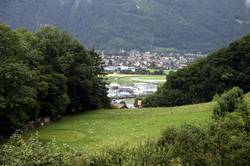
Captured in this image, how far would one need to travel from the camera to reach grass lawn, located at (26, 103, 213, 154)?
41094 millimetres

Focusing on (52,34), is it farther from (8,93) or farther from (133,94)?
(133,94)

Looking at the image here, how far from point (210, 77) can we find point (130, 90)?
7096 cm

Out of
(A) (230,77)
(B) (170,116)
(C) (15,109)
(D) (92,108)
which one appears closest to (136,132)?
(B) (170,116)

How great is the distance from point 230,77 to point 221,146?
52.0 metres

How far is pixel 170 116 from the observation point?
48.3 metres

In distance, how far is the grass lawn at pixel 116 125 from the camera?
41094 millimetres

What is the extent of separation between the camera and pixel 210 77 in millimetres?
76500

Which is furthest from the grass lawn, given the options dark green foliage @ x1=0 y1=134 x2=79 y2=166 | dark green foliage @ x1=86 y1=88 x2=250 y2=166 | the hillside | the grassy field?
the grassy field

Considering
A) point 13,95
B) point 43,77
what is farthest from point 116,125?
point 13,95

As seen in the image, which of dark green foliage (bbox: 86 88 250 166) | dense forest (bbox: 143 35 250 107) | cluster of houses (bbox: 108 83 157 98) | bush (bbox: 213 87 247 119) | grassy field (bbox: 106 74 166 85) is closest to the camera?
dark green foliage (bbox: 86 88 250 166)

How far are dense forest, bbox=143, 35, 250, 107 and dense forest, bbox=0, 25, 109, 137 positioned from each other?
1278 cm

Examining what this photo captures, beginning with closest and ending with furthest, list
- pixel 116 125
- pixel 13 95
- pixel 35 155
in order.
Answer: pixel 35 155, pixel 13 95, pixel 116 125

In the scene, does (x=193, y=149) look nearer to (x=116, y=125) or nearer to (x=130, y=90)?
(x=116, y=125)

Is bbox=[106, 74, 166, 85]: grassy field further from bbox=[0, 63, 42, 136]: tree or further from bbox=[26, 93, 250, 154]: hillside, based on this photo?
bbox=[0, 63, 42, 136]: tree
